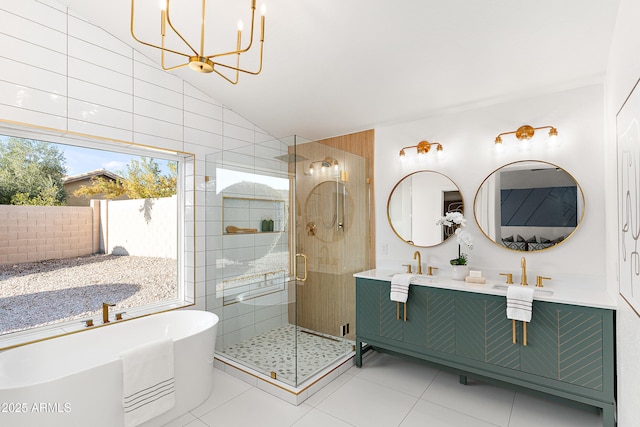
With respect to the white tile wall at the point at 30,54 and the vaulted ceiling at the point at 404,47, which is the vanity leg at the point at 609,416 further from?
the white tile wall at the point at 30,54

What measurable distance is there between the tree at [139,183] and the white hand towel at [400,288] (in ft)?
8.01

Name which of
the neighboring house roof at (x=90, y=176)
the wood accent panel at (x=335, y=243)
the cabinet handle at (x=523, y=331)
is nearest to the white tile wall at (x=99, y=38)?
the neighboring house roof at (x=90, y=176)

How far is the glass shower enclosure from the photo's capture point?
2826 millimetres

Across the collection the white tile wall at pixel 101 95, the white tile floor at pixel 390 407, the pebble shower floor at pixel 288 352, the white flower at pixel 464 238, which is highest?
the white tile wall at pixel 101 95

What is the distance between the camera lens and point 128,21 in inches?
99.3

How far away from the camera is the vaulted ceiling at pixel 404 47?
197 centimetres

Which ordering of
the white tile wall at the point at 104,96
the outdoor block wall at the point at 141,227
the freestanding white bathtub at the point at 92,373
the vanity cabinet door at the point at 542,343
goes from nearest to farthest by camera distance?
the freestanding white bathtub at the point at 92,373
the vanity cabinet door at the point at 542,343
the white tile wall at the point at 104,96
the outdoor block wall at the point at 141,227

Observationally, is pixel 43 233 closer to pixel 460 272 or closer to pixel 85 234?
pixel 85 234

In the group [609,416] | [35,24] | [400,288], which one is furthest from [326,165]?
[609,416]

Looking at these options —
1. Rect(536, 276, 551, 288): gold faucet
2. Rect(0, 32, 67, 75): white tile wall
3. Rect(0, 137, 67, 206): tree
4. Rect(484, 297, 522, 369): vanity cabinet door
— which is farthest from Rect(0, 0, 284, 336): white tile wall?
Rect(536, 276, 551, 288): gold faucet

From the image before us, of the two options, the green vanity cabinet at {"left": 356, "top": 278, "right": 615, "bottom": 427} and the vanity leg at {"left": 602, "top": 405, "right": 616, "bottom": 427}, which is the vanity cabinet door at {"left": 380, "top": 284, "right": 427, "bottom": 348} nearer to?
the green vanity cabinet at {"left": 356, "top": 278, "right": 615, "bottom": 427}

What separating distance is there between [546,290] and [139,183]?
12.2 ft

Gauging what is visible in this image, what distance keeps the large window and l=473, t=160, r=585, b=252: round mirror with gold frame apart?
2985 millimetres

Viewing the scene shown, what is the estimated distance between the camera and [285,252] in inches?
114
